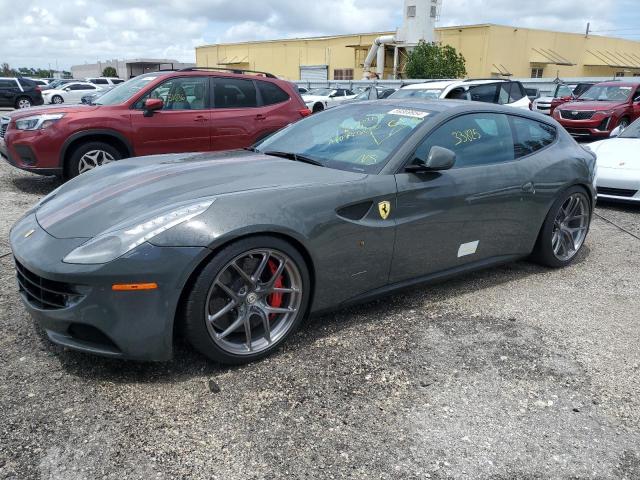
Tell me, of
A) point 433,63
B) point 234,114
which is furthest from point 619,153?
point 433,63

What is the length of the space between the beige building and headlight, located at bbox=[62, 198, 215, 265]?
4395cm

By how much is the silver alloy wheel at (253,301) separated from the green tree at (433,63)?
38.0 m

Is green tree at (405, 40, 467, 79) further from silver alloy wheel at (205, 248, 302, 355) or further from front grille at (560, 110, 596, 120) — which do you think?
silver alloy wheel at (205, 248, 302, 355)

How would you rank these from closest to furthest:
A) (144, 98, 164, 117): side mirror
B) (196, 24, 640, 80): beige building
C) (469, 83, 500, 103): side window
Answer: (144, 98, 164, 117): side mirror < (469, 83, 500, 103): side window < (196, 24, 640, 80): beige building

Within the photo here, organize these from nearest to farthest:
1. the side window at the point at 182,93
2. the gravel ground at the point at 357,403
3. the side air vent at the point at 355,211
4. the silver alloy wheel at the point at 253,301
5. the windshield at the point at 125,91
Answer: the gravel ground at the point at 357,403 → the silver alloy wheel at the point at 253,301 → the side air vent at the point at 355,211 → the windshield at the point at 125,91 → the side window at the point at 182,93

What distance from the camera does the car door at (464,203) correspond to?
11.2 feet

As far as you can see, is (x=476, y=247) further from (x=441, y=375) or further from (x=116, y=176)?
(x=116, y=176)

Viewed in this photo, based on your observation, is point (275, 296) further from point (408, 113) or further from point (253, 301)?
point (408, 113)

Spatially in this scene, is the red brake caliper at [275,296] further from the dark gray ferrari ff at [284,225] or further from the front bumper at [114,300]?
the front bumper at [114,300]

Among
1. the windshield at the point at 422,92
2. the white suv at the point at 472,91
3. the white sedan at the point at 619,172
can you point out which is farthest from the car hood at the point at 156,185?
the white suv at the point at 472,91

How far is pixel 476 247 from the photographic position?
153 inches

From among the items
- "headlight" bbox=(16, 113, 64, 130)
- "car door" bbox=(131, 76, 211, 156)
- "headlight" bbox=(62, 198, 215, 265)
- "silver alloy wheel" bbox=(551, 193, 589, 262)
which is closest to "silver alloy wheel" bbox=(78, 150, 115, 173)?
"car door" bbox=(131, 76, 211, 156)

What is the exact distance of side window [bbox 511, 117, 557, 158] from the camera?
13.8ft

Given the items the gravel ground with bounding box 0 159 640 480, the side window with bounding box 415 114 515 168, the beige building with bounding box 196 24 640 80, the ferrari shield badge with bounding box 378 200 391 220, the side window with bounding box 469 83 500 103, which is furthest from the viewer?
the beige building with bounding box 196 24 640 80
